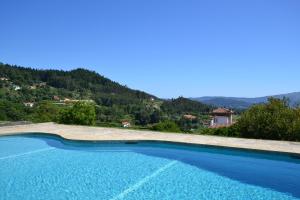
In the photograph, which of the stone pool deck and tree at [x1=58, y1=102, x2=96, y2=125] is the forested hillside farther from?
the stone pool deck

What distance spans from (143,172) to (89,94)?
270ft

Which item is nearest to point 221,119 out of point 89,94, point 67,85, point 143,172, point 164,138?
point 89,94

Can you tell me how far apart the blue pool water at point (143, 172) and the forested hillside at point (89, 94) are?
4751 cm

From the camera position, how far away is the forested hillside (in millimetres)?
64875

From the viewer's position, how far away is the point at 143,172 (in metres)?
7.89

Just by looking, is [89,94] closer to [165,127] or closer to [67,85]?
[67,85]

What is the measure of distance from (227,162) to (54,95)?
2970 inches

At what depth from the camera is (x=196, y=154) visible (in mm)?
9312

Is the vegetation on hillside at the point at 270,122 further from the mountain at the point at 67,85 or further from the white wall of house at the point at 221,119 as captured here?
the mountain at the point at 67,85

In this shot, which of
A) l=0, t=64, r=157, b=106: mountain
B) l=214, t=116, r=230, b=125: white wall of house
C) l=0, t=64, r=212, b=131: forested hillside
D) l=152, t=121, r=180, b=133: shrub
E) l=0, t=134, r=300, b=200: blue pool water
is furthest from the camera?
l=0, t=64, r=157, b=106: mountain

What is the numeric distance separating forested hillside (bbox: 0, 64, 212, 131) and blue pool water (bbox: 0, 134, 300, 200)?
4751 cm

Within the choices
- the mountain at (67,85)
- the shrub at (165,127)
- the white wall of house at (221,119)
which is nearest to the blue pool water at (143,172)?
the shrub at (165,127)

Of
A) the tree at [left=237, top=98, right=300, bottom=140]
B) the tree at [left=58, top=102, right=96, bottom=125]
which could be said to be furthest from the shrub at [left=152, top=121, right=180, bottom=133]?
the tree at [left=237, top=98, right=300, bottom=140]

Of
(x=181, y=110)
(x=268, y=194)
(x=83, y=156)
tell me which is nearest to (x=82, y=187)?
(x=83, y=156)
